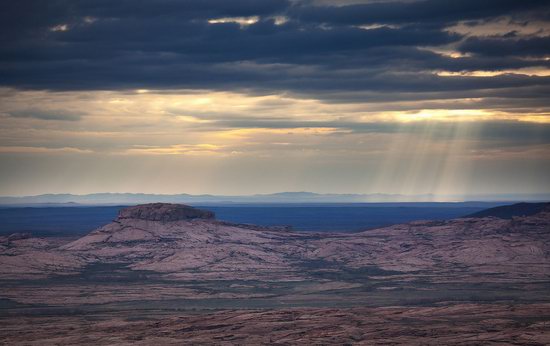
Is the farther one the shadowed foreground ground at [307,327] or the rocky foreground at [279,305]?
the rocky foreground at [279,305]

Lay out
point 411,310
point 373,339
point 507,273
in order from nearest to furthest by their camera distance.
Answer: point 373,339, point 411,310, point 507,273

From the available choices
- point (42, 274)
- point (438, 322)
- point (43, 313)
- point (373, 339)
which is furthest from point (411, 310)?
point (42, 274)

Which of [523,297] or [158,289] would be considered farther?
[158,289]

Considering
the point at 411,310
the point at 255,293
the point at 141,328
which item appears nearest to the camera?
the point at 141,328

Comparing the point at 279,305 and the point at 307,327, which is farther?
the point at 279,305

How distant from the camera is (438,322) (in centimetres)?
12194

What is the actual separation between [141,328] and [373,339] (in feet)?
100

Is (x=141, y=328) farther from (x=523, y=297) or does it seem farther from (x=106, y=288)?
(x=523, y=297)

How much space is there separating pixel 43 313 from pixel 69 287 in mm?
33174

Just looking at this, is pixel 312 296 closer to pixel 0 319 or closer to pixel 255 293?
pixel 255 293

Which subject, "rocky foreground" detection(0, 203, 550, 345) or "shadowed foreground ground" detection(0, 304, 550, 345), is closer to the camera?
"shadowed foreground ground" detection(0, 304, 550, 345)

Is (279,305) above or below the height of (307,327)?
below

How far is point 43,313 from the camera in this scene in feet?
456

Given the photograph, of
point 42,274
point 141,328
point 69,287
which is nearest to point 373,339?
point 141,328
